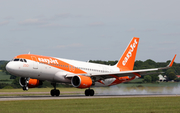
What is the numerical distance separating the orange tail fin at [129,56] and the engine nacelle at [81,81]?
42.7 ft

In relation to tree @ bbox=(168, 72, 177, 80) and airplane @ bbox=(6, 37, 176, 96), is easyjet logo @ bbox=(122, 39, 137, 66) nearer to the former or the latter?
airplane @ bbox=(6, 37, 176, 96)

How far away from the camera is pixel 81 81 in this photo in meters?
36.9

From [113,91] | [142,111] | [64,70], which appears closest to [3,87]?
[113,91]

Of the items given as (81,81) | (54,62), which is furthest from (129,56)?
(54,62)

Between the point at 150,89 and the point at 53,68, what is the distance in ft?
70.7

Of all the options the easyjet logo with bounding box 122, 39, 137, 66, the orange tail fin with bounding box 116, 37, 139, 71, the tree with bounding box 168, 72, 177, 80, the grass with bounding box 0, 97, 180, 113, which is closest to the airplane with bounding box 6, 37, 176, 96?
the orange tail fin with bounding box 116, 37, 139, 71

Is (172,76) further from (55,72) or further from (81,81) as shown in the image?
(55,72)

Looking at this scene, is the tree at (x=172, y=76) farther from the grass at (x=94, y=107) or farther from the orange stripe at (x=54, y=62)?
the grass at (x=94, y=107)

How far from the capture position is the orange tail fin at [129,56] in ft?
165

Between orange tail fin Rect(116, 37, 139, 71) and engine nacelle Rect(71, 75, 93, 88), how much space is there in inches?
512

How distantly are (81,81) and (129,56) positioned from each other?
16.3 metres

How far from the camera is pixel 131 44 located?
168 feet

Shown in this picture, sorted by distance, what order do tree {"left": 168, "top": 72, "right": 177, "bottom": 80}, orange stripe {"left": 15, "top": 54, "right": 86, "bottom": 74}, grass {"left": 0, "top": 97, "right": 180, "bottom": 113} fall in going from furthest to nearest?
tree {"left": 168, "top": 72, "right": 177, "bottom": 80} → orange stripe {"left": 15, "top": 54, "right": 86, "bottom": 74} → grass {"left": 0, "top": 97, "right": 180, "bottom": 113}

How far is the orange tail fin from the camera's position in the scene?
5034 centimetres
